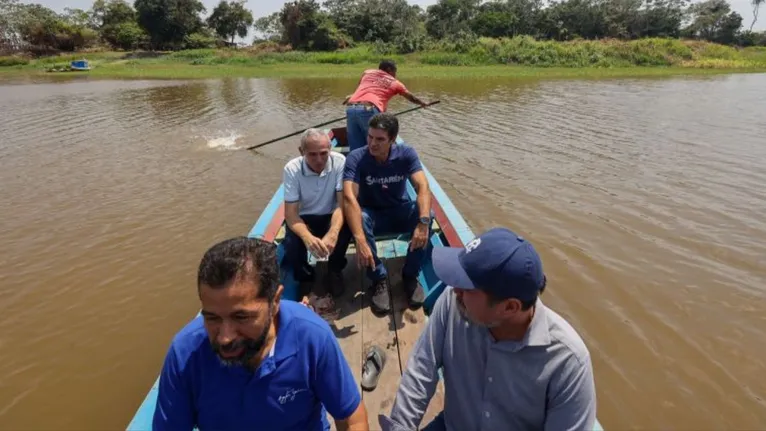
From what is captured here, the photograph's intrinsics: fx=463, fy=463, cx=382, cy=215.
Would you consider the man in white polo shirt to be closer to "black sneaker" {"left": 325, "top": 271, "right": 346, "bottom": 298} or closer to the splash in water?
"black sneaker" {"left": 325, "top": 271, "right": 346, "bottom": 298}

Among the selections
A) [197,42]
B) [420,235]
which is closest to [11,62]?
[197,42]

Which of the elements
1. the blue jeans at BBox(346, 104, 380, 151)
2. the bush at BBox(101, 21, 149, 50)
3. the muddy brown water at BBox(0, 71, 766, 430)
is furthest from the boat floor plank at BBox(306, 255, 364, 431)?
the bush at BBox(101, 21, 149, 50)

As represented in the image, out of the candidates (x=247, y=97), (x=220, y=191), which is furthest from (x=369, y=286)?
(x=247, y=97)

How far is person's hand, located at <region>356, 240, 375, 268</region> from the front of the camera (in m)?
3.49

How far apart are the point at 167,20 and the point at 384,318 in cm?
5339

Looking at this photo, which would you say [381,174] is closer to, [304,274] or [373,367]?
[304,274]

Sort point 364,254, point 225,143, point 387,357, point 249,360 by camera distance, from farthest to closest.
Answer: point 225,143
point 364,254
point 387,357
point 249,360

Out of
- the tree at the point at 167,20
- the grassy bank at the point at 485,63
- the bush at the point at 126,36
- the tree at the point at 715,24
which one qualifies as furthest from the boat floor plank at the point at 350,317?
the tree at the point at 715,24

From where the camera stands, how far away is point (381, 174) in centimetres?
388

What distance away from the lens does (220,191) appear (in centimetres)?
798

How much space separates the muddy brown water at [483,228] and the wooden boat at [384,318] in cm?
128

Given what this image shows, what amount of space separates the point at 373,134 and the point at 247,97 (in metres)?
17.4

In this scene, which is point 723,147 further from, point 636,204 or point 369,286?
point 369,286

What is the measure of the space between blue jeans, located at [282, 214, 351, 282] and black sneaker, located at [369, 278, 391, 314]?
1.22 ft
